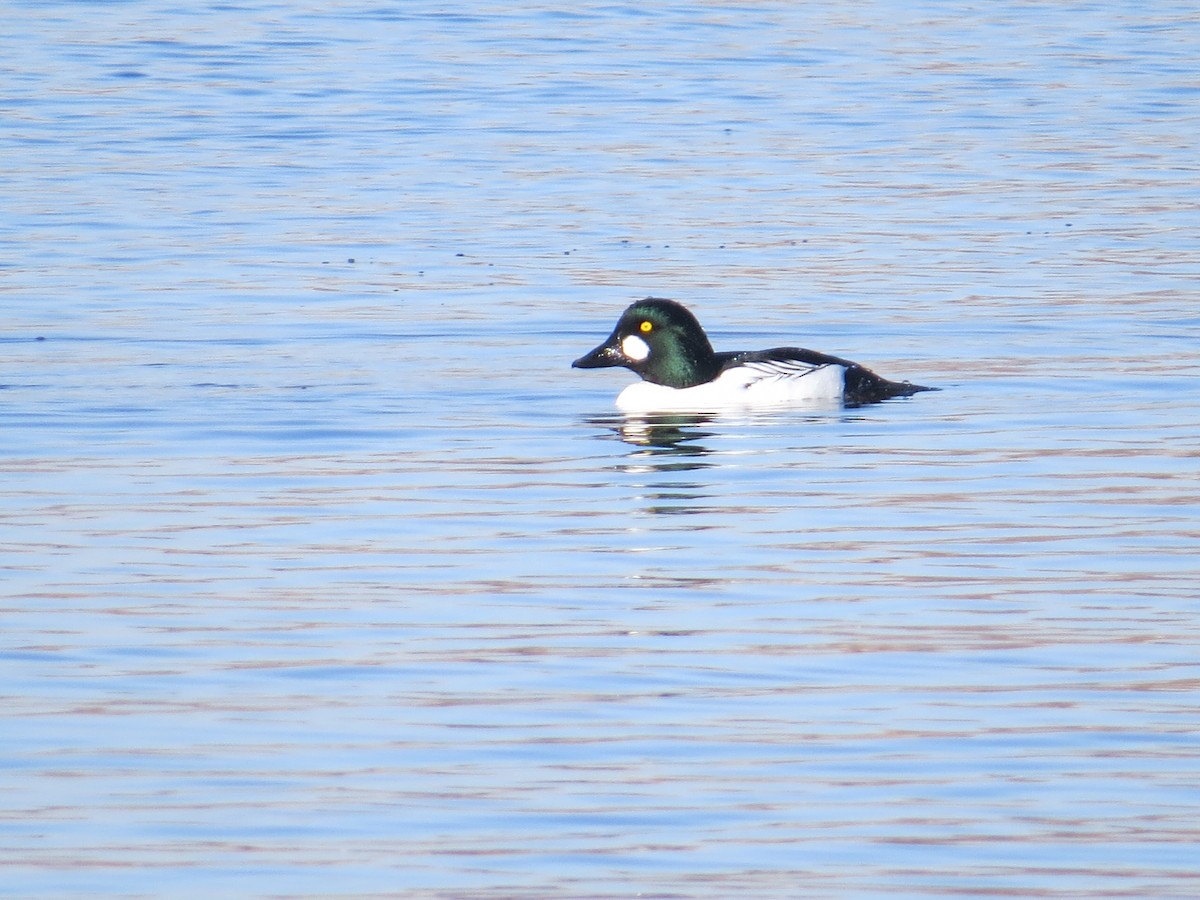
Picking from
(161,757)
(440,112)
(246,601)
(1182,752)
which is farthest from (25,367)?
(440,112)

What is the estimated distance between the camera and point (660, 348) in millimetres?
13953

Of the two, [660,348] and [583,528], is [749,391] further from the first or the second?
[583,528]

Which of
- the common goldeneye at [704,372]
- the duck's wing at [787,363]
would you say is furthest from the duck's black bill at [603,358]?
the duck's wing at [787,363]

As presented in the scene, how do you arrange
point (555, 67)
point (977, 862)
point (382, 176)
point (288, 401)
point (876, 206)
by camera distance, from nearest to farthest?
point (977, 862), point (288, 401), point (876, 206), point (382, 176), point (555, 67)

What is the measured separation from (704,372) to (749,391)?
18.4 inches

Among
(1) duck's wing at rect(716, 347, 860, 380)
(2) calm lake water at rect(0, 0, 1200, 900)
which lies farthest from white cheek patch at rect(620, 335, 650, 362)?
(1) duck's wing at rect(716, 347, 860, 380)

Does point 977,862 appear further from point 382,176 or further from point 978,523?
point 382,176

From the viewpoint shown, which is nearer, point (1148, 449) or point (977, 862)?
point (977, 862)

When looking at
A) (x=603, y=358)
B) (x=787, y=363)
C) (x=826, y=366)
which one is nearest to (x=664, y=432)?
(x=787, y=363)

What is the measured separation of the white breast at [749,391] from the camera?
13.3 m

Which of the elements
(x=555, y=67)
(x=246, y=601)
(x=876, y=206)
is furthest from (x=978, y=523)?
(x=555, y=67)

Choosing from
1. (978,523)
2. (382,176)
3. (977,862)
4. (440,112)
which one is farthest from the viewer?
(440,112)

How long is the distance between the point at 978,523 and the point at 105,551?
3513 millimetres

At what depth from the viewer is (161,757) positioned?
21.9 feet
